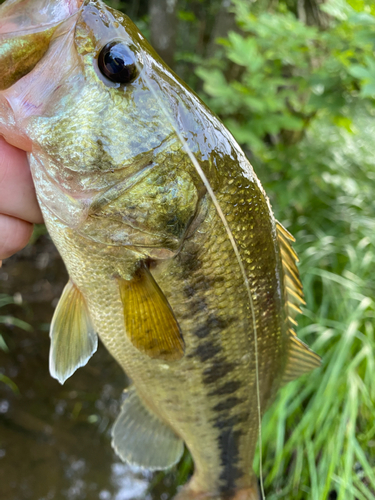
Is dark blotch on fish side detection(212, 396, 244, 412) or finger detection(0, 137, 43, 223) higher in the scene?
finger detection(0, 137, 43, 223)

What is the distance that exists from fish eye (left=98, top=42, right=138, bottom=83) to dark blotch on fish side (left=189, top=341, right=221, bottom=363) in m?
0.78

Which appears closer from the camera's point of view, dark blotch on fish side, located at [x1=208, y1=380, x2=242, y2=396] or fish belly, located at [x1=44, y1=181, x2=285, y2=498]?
fish belly, located at [x1=44, y1=181, x2=285, y2=498]

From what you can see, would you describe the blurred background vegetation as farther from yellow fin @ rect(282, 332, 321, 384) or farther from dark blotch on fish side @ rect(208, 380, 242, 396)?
dark blotch on fish side @ rect(208, 380, 242, 396)

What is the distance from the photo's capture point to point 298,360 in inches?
53.1

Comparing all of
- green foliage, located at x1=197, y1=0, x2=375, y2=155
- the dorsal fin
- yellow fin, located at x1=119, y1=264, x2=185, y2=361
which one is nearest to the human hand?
yellow fin, located at x1=119, y1=264, x2=185, y2=361

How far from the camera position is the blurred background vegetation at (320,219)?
206 centimetres

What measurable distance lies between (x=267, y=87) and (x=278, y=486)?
259 centimetres

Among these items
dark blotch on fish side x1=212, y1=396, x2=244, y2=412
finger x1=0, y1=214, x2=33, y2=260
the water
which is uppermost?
finger x1=0, y1=214, x2=33, y2=260

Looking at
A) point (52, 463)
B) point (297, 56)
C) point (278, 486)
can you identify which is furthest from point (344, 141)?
point (52, 463)

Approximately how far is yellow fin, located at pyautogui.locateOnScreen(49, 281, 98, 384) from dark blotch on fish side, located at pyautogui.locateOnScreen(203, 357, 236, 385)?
1.25 feet

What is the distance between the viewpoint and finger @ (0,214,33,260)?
0.95m

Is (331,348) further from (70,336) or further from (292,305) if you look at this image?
(70,336)

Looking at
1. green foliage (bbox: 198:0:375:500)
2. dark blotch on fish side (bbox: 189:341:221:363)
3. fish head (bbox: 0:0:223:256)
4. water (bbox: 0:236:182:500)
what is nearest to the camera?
fish head (bbox: 0:0:223:256)

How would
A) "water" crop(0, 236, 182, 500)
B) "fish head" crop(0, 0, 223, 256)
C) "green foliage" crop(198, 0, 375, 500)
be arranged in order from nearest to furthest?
1. "fish head" crop(0, 0, 223, 256)
2. "green foliage" crop(198, 0, 375, 500)
3. "water" crop(0, 236, 182, 500)
